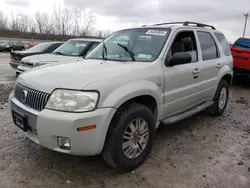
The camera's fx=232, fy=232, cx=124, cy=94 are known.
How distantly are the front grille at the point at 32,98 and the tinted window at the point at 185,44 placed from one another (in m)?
1.79

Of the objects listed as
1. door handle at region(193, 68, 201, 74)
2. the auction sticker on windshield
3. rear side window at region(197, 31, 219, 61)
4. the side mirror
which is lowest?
door handle at region(193, 68, 201, 74)

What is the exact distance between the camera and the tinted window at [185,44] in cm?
342

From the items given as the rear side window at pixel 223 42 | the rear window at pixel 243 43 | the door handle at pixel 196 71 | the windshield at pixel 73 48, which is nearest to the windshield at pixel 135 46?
the door handle at pixel 196 71

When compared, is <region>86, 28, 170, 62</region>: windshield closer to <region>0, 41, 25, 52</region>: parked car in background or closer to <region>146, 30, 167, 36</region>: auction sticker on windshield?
<region>146, 30, 167, 36</region>: auction sticker on windshield

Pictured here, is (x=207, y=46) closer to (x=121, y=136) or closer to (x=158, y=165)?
(x=158, y=165)

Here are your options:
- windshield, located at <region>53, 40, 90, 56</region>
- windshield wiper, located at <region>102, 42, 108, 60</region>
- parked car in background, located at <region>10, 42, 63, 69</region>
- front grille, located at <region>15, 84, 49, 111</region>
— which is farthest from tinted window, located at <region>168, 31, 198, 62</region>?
parked car in background, located at <region>10, 42, 63, 69</region>

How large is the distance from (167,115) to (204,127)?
1319 mm

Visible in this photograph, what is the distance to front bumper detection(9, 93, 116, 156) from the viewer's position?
2232 mm

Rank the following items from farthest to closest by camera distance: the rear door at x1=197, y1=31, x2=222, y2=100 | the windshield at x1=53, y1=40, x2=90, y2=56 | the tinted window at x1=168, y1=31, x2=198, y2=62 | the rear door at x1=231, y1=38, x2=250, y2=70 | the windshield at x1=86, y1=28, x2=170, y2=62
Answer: the windshield at x1=53, y1=40, x2=90, y2=56, the rear door at x1=231, y1=38, x2=250, y2=70, the rear door at x1=197, y1=31, x2=222, y2=100, the tinted window at x1=168, y1=31, x2=198, y2=62, the windshield at x1=86, y1=28, x2=170, y2=62

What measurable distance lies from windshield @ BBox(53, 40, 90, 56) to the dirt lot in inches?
160

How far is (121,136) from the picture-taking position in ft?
8.31

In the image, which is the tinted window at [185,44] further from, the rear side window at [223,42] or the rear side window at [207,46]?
the rear side window at [223,42]

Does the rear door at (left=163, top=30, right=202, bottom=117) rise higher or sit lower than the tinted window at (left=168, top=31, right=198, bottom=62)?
lower

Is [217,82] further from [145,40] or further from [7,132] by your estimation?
[7,132]
